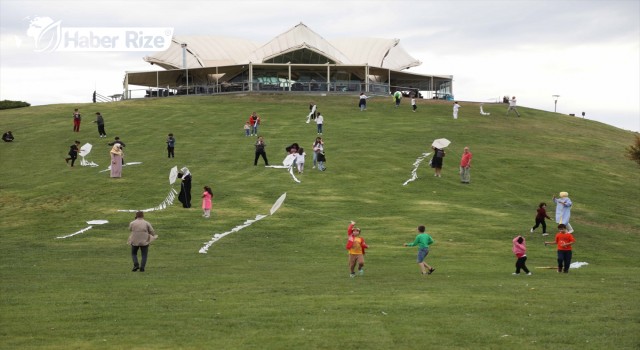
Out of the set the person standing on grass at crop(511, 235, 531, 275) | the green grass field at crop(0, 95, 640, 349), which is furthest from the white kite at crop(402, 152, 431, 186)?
the person standing on grass at crop(511, 235, 531, 275)

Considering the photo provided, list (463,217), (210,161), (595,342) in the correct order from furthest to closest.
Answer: (210,161), (463,217), (595,342)

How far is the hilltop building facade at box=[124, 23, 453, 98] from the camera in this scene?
102m

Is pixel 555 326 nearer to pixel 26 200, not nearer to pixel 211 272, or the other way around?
pixel 211 272

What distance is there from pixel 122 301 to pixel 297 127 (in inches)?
1977

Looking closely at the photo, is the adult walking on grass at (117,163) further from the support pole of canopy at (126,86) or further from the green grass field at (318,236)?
the support pole of canopy at (126,86)

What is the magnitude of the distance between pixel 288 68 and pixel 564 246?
82316 mm

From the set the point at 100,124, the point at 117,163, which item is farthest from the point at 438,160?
the point at 100,124

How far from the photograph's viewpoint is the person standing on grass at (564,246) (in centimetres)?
2730

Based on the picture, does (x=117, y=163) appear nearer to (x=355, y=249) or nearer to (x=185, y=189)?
(x=185, y=189)

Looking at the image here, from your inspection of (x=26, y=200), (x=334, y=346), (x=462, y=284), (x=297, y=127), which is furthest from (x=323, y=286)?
(x=297, y=127)

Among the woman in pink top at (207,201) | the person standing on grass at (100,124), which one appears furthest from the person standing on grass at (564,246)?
the person standing on grass at (100,124)

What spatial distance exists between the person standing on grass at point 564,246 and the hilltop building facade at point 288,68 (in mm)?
71555

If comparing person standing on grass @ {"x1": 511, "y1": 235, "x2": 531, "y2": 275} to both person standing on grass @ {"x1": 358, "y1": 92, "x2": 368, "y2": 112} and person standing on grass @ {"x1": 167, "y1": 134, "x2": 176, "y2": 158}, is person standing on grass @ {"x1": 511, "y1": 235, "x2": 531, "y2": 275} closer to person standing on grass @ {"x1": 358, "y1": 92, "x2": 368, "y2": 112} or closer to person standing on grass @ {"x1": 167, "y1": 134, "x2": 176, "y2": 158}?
person standing on grass @ {"x1": 167, "y1": 134, "x2": 176, "y2": 158}

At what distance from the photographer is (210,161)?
57.3 metres
